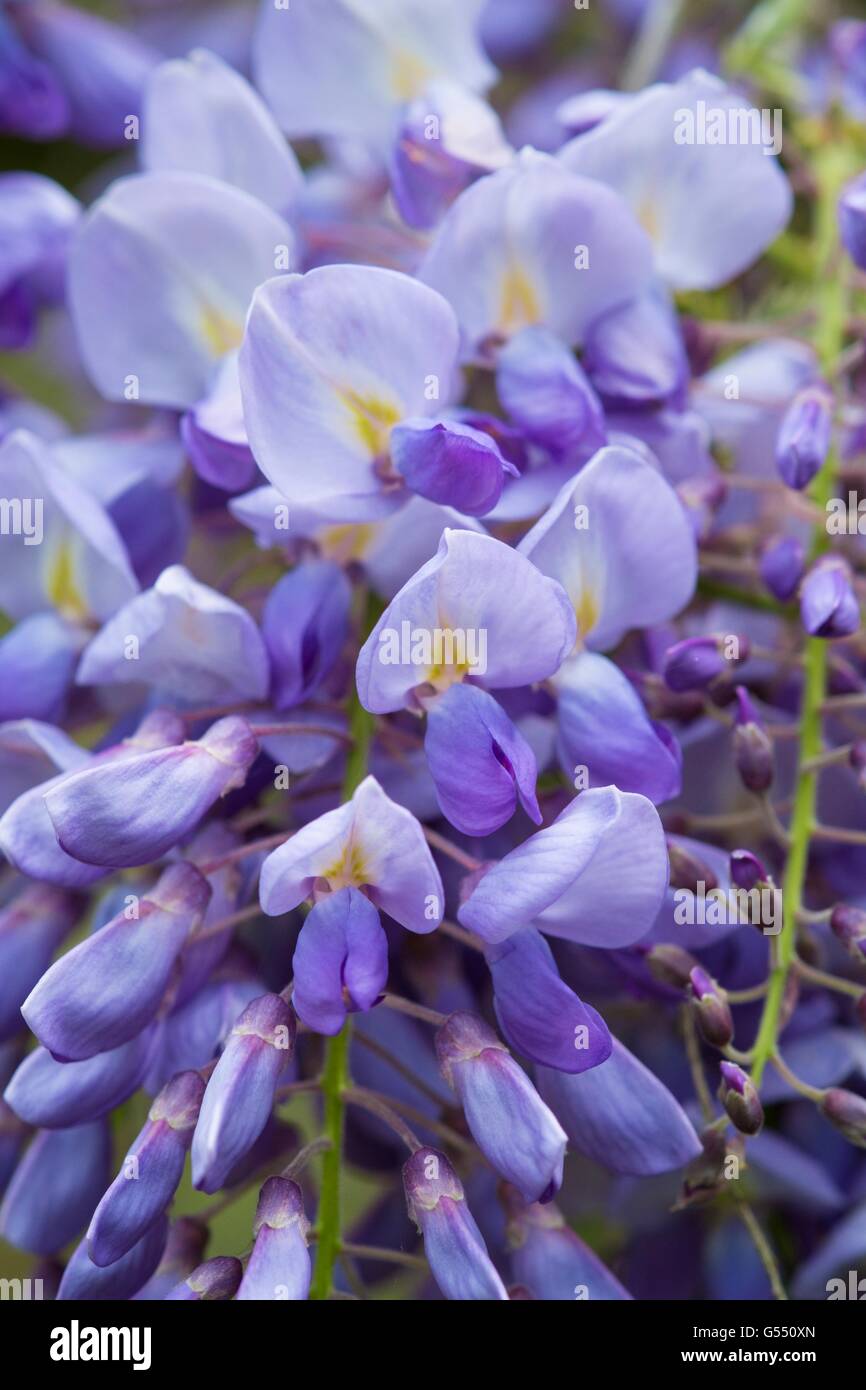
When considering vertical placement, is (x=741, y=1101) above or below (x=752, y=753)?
below

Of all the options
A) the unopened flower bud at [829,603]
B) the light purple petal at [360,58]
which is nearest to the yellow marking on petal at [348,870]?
the unopened flower bud at [829,603]

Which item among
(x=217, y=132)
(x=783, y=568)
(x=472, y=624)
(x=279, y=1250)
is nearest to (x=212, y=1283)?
(x=279, y=1250)

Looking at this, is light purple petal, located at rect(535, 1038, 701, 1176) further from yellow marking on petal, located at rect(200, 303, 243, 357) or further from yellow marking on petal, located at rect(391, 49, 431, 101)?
yellow marking on petal, located at rect(391, 49, 431, 101)

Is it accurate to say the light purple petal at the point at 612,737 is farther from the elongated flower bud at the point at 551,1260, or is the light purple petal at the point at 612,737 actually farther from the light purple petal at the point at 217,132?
the light purple petal at the point at 217,132

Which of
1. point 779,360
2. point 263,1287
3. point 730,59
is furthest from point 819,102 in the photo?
point 263,1287

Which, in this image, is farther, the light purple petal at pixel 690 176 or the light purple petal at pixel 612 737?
the light purple petal at pixel 690 176

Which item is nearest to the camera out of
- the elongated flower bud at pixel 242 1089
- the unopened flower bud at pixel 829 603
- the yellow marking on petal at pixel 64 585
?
the elongated flower bud at pixel 242 1089

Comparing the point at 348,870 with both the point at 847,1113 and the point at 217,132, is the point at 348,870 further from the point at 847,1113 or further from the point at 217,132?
the point at 217,132
